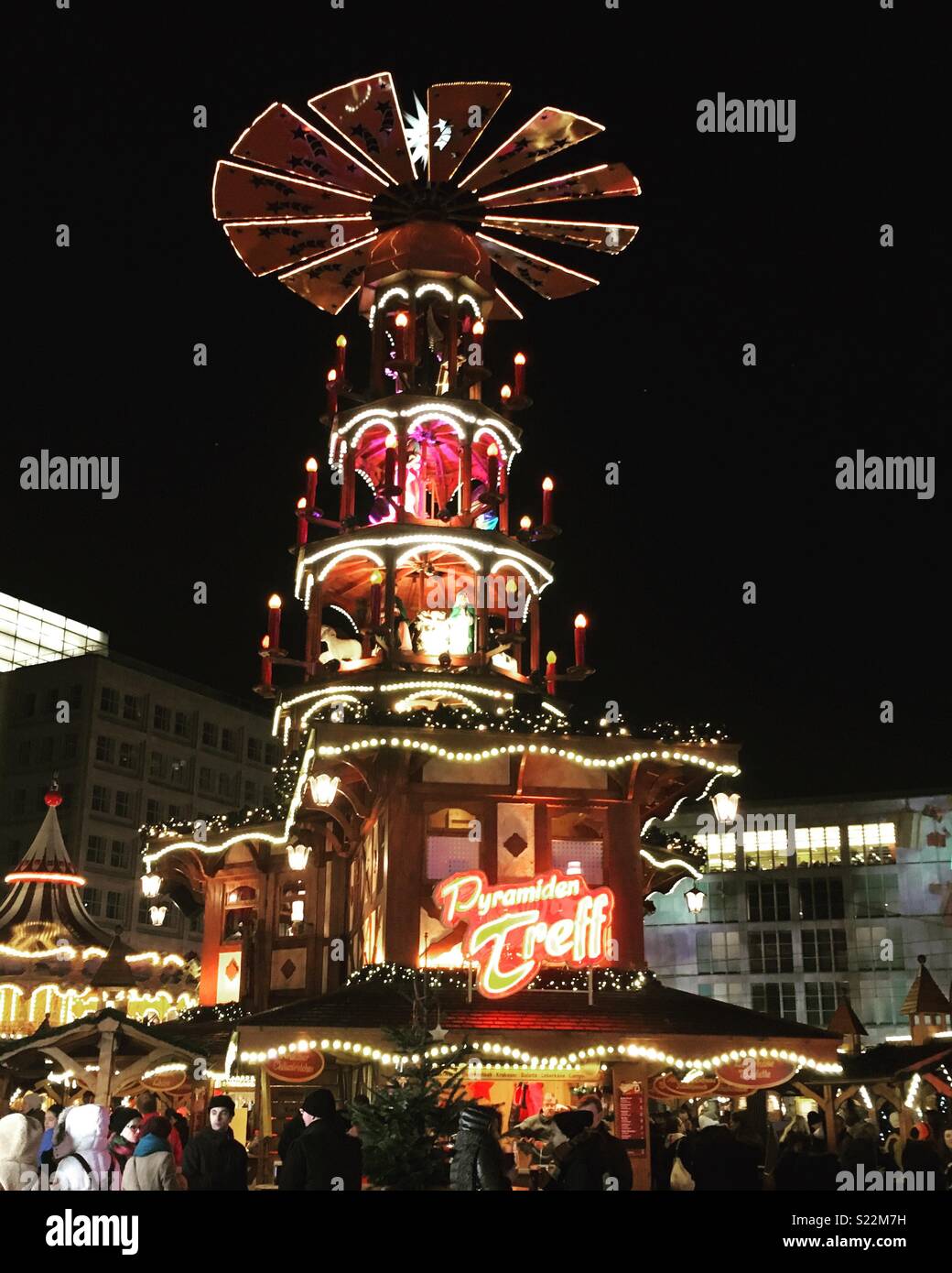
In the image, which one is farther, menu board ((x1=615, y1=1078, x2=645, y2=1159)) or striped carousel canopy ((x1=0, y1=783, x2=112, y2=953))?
striped carousel canopy ((x1=0, y1=783, x2=112, y2=953))

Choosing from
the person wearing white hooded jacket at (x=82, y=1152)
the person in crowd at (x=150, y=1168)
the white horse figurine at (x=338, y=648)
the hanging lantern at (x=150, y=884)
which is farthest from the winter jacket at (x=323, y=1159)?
the hanging lantern at (x=150, y=884)

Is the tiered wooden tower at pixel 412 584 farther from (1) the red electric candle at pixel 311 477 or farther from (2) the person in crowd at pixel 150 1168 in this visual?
(2) the person in crowd at pixel 150 1168

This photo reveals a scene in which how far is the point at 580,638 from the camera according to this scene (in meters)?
32.6

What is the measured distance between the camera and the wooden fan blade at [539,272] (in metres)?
38.8

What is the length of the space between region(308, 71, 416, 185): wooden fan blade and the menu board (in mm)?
24228

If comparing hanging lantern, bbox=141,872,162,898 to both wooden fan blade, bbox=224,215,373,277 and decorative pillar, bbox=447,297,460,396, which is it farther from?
wooden fan blade, bbox=224,215,373,277

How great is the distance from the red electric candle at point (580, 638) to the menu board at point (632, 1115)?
10.7 metres

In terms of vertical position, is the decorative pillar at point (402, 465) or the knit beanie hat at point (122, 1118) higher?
the decorative pillar at point (402, 465)

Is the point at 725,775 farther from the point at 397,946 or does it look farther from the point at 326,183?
the point at 326,183

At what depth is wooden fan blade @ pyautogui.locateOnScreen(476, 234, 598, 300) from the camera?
3875 cm

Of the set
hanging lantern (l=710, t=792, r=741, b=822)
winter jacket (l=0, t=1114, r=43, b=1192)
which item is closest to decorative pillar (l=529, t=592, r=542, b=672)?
hanging lantern (l=710, t=792, r=741, b=822)

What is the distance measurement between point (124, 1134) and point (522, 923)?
1176 cm
